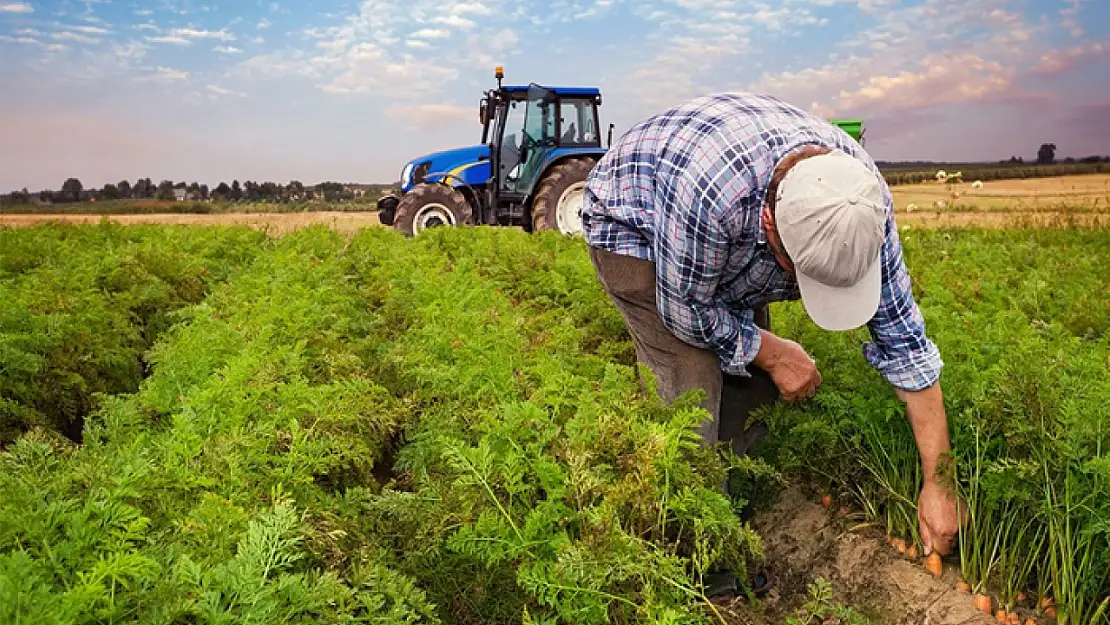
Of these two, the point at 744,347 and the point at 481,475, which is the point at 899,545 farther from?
the point at 481,475

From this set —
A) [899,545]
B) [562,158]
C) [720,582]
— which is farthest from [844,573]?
[562,158]

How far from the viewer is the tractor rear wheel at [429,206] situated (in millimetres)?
16953

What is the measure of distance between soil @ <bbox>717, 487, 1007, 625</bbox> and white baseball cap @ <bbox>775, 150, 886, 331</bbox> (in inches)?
47.2

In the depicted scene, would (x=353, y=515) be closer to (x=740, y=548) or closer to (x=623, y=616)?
(x=623, y=616)

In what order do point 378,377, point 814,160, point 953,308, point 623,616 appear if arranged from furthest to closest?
point 953,308 → point 378,377 → point 814,160 → point 623,616

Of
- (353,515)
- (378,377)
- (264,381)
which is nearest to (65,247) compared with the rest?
(378,377)

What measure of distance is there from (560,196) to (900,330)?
40.4ft

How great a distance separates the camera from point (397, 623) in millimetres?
2641

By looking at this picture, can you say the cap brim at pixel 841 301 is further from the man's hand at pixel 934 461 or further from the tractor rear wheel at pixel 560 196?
the tractor rear wheel at pixel 560 196

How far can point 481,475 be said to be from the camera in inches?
123

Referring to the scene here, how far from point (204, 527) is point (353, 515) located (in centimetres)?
79

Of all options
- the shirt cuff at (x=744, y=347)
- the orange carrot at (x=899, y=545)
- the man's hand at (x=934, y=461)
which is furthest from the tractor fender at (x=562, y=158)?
the man's hand at (x=934, y=461)

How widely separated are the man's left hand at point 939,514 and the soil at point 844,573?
159mm

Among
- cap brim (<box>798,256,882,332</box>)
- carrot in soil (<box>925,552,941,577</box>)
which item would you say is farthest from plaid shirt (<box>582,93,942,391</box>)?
carrot in soil (<box>925,552,941,577</box>)
